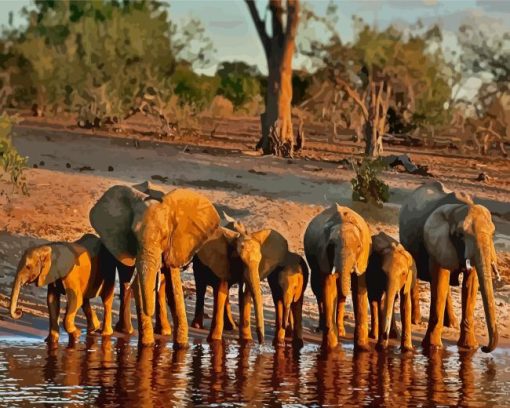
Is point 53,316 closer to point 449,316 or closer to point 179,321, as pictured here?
point 179,321

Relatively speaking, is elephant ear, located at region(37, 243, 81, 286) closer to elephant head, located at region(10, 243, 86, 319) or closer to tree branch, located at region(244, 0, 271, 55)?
elephant head, located at region(10, 243, 86, 319)

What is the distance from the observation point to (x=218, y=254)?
52.6 feet

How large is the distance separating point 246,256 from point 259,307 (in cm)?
69

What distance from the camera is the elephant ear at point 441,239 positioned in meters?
16.0

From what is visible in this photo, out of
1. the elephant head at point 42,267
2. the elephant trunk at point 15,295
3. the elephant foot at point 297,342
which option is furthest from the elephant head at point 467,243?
the elephant trunk at point 15,295

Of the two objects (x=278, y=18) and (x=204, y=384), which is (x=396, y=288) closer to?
(x=204, y=384)

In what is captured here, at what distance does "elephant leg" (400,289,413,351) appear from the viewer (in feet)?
51.3

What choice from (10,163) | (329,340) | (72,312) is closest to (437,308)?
(329,340)

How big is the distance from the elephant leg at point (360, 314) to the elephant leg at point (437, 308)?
948 millimetres

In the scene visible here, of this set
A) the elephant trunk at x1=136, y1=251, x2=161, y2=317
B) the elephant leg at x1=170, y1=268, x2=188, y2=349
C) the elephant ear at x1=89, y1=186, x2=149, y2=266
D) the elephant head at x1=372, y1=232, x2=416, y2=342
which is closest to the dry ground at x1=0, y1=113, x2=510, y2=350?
the elephant head at x1=372, y1=232, x2=416, y2=342

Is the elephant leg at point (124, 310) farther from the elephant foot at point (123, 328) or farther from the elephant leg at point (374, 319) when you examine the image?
the elephant leg at point (374, 319)

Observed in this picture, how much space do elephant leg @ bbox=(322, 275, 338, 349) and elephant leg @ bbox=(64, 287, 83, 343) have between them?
2.44 m

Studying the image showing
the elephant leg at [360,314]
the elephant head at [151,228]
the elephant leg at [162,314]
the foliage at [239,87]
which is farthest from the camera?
the foliage at [239,87]

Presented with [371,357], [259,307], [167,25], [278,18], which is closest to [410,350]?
[371,357]
